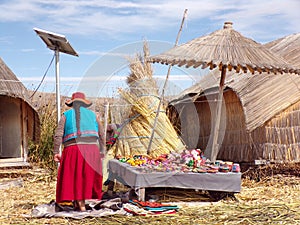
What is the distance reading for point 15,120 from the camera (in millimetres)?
10305

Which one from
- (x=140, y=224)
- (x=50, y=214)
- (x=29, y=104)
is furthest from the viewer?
(x=29, y=104)

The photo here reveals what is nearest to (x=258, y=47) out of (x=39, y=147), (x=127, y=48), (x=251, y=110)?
(x=251, y=110)

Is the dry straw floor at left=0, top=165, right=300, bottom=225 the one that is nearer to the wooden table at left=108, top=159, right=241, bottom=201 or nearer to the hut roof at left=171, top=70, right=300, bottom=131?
the wooden table at left=108, top=159, right=241, bottom=201

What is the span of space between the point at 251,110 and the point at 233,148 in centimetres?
96

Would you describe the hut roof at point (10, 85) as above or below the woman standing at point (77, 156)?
above

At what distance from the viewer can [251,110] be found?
8.98 m

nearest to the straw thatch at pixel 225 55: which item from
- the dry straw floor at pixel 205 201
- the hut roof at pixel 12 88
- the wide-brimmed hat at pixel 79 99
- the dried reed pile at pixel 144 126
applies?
the wide-brimmed hat at pixel 79 99

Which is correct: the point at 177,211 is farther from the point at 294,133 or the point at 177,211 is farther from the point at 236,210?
the point at 294,133

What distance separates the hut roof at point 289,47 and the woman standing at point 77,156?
4882mm

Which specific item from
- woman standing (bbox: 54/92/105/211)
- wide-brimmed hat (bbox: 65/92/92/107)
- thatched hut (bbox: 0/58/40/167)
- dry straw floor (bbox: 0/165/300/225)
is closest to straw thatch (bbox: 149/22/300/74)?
wide-brimmed hat (bbox: 65/92/92/107)

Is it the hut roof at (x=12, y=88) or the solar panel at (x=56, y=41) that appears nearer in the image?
the solar panel at (x=56, y=41)

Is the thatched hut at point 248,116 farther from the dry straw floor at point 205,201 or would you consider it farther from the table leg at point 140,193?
the table leg at point 140,193

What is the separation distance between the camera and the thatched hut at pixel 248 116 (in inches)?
339

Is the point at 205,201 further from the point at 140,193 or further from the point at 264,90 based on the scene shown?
the point at 264,90
